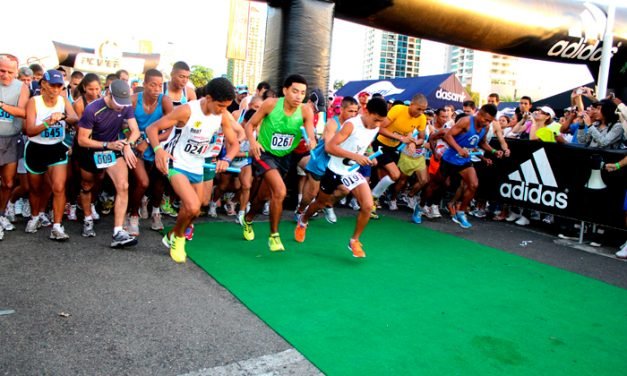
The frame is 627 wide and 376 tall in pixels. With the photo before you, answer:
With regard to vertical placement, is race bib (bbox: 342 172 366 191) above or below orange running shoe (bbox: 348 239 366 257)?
above

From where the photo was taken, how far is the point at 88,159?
535cm

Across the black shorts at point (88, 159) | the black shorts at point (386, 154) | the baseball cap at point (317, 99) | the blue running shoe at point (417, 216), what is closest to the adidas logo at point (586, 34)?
the black shorts at point (386, 154)

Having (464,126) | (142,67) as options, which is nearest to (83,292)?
(464,126)

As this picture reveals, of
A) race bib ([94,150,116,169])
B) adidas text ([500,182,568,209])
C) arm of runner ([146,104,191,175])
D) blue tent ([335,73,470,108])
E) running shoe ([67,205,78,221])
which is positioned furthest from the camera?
blue tent ([335,73,470,108])

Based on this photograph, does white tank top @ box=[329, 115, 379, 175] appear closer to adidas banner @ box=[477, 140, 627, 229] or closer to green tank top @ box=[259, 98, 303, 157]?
green tank top @ box=[259, 98, 303, 157]

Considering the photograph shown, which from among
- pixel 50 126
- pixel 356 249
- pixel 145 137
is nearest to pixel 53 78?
pixel 50 126

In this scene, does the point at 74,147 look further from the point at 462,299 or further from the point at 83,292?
the point at 462,299

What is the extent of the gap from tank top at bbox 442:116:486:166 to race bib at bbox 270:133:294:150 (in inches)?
132

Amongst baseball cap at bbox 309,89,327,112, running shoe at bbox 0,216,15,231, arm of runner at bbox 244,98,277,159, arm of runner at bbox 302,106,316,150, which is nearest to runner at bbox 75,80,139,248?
running shoe at bbox 0,216,15,231

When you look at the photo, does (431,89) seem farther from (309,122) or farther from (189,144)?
(189,144)

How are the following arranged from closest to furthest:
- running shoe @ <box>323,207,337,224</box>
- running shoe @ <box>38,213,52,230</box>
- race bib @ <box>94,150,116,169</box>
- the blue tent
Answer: race bib @ <box>94,150,116,169</box> < running shoe @ <box>38,213,52,230</box> < running shoe @ <box>323,207,337,224</box> < the blue tent

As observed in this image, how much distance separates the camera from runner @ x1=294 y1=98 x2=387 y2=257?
5.21 metres

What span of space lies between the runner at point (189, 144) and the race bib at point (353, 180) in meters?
1.32

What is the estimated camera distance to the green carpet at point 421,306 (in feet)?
A: 10.5
